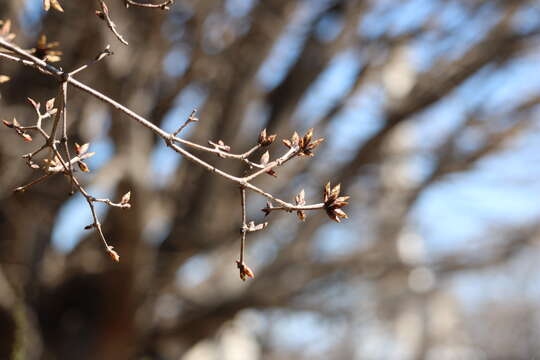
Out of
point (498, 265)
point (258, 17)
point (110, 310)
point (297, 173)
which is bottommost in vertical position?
point (110, 310)

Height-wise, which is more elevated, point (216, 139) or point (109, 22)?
point (216, 139)

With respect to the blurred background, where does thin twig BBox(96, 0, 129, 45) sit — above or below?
below

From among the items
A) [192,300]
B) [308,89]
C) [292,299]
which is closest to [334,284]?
[292,299]

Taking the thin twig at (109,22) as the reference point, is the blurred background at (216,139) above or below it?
above

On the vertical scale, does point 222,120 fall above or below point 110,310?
above

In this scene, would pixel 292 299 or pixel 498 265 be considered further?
pixel 498 265

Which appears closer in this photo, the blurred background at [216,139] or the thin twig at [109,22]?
the thin twig at [109,22]

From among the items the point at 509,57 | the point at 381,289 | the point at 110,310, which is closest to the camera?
the point at 509,57

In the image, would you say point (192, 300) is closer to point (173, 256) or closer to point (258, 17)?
point (173, 256)

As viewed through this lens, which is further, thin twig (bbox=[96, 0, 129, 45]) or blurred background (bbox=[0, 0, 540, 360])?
blurred background (bbox=[0, 0, 540, 360])

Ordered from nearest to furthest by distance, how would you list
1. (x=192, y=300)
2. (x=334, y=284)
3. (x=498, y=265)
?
(x=192, y=300) < (x=498, y=265) < (x=334, y=284)

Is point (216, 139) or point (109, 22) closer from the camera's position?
point (109, 22)
